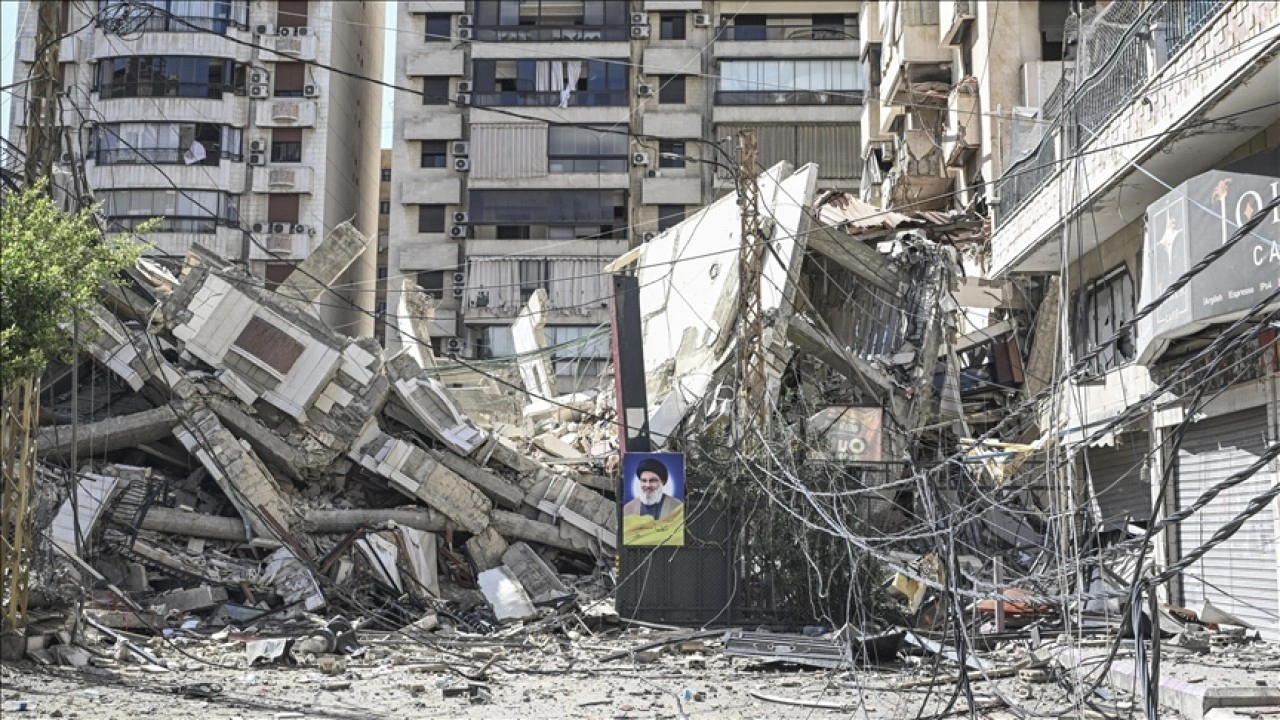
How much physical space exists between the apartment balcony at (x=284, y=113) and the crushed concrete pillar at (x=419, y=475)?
2217cm

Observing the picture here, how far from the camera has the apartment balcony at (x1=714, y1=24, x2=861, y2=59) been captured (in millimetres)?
40719

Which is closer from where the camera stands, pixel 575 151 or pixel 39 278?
pixel 39 278

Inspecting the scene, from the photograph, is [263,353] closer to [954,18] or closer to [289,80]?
[954,18]

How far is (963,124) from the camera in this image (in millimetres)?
26672

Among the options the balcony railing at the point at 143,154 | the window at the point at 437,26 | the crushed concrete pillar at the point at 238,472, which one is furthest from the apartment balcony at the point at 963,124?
the balcony railing at the point at 143,154

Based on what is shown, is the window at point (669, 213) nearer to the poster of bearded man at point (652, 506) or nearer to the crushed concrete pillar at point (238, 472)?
the crushed concrete pillar at point (238, 472)

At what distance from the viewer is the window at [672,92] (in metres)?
41.5

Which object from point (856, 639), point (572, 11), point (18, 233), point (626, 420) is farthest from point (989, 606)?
point (572, 11)

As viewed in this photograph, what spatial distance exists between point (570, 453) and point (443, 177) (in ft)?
63.9

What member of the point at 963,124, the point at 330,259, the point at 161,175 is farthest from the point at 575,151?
the point at 330,259

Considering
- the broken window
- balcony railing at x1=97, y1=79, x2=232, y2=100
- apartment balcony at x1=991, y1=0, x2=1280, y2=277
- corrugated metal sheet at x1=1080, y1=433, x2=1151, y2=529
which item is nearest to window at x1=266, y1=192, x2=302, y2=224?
balcony railing at x1=97, y1=79, x2=232, y2=100

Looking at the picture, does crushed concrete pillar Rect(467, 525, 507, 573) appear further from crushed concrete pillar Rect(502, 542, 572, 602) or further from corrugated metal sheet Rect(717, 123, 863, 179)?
corrugated metal sheet Rect(717, 123, 863, 179)

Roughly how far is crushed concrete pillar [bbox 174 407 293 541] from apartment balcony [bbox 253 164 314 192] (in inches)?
843

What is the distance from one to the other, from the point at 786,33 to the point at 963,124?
1596 centimetres
